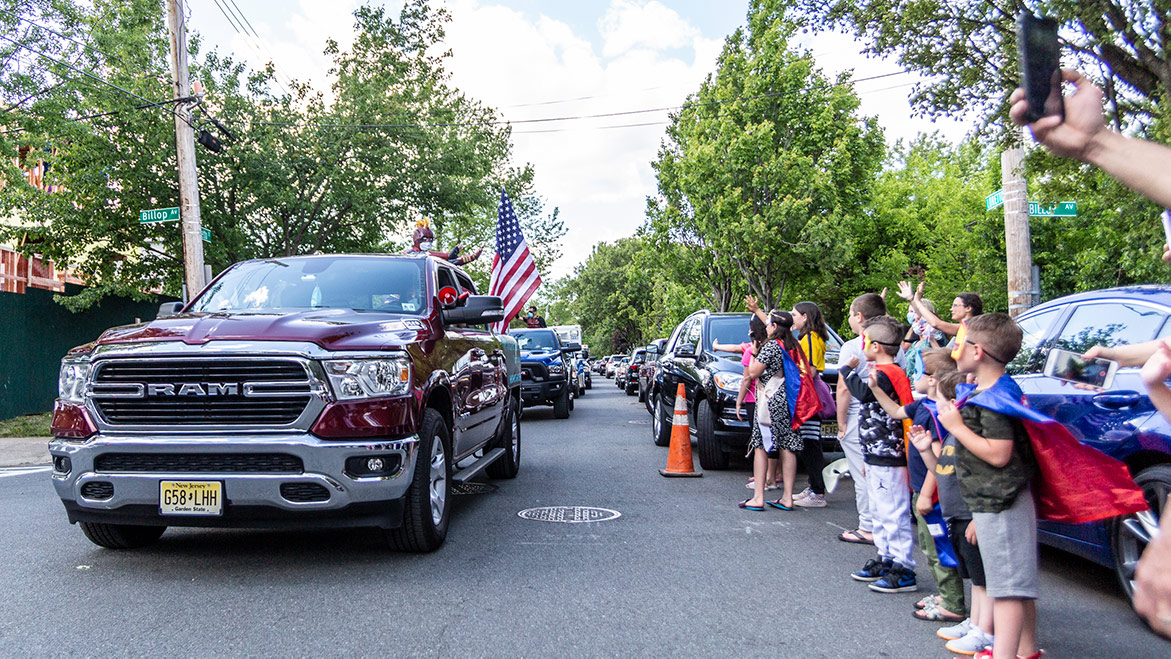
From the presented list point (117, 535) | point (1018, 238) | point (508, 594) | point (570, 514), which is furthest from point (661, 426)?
point (117, 535)

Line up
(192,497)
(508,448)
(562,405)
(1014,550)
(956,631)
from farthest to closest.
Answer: (562,405) → (508,448) → (192,497) → (956,631) → (1014,550)

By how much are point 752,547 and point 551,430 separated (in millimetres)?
9386

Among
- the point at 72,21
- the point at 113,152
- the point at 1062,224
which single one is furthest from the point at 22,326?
the point at 1062,224

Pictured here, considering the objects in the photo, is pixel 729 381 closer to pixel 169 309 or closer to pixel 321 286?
pixel 321 286

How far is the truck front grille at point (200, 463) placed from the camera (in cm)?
483

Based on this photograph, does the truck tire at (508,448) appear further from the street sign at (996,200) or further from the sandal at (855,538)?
the street sign at (996,200)

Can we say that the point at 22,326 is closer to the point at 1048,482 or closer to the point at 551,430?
the point at 551,430

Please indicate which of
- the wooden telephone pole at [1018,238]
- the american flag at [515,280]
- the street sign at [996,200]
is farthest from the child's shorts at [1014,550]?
the american flag at [515,280]

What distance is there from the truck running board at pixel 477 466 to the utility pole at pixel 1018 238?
613 centimetres

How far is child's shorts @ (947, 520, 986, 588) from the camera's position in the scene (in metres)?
3.84

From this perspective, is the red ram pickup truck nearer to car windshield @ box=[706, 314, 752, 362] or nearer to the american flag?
car windshield @ box=[706, 314, 752, 362]

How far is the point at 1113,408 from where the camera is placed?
14.3 feet

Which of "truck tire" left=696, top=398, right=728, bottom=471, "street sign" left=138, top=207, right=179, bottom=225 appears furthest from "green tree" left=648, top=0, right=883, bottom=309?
"truck tire" left=696, top=398, right=728, bottom=471

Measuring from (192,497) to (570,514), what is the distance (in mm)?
3106
